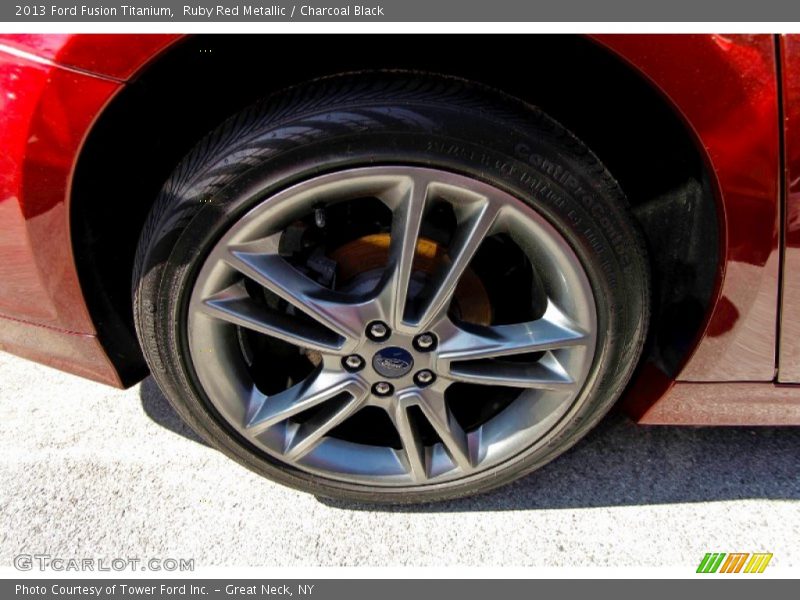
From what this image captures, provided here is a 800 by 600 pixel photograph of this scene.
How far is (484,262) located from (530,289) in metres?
0.14

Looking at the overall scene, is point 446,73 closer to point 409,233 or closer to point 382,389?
point 409,233

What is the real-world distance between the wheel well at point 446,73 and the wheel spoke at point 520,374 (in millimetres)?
279

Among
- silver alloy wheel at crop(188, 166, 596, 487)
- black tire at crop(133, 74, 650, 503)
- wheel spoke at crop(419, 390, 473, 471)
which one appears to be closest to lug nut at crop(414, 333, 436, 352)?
silver alloy wheel at crop(188, 166, 596, 487)

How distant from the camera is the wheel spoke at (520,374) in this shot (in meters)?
1.42

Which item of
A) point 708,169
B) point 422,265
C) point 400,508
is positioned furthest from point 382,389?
point 708,169

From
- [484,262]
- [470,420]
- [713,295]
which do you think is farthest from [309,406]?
[713,295]

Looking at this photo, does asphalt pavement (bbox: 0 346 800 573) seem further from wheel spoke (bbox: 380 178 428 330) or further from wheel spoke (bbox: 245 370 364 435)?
wheel spoke (bbox: 380 178 428 330)

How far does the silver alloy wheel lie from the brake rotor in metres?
0.09

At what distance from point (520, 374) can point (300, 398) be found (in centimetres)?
54

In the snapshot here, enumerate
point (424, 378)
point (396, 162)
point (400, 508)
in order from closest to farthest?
point (396, 162)
point (424, 378)
point (400, 508)

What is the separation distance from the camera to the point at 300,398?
147cm

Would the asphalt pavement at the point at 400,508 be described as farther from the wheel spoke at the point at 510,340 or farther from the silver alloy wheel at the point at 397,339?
the wheel spoke at the point at 510,340

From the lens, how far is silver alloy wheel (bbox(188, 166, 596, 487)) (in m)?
1.24

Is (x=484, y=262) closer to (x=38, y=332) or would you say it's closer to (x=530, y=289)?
(x=530, y=289)
